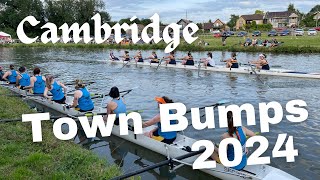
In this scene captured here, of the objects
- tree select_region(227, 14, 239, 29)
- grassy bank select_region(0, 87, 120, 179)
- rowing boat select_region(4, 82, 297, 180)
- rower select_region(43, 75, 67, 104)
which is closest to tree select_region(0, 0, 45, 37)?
tree select_region(227, 14, 239, 29)

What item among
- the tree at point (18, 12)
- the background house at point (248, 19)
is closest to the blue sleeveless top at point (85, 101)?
the tree at point (18, 12)

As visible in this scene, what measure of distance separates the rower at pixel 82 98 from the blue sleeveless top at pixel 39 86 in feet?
12.4

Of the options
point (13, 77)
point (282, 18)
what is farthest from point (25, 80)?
point (282, 18)

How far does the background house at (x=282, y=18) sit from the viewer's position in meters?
122

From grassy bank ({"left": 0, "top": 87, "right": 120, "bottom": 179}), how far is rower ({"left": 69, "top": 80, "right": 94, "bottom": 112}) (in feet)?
7.05

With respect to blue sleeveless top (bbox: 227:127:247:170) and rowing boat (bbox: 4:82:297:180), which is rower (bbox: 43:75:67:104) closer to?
rowing boat (bbox: 4:82:297:180)

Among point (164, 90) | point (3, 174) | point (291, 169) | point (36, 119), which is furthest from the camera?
point (164, 90)

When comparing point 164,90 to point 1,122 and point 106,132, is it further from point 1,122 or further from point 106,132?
point 1,122

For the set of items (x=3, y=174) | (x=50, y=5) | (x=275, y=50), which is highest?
(x=50, y=5)

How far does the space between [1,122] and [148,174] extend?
5.47m

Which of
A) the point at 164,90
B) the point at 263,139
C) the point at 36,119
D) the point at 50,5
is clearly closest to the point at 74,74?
the point at 164,90

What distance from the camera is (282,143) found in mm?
10609

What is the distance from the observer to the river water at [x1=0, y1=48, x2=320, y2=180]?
30.4 feet

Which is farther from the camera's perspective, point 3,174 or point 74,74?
point 74,74
